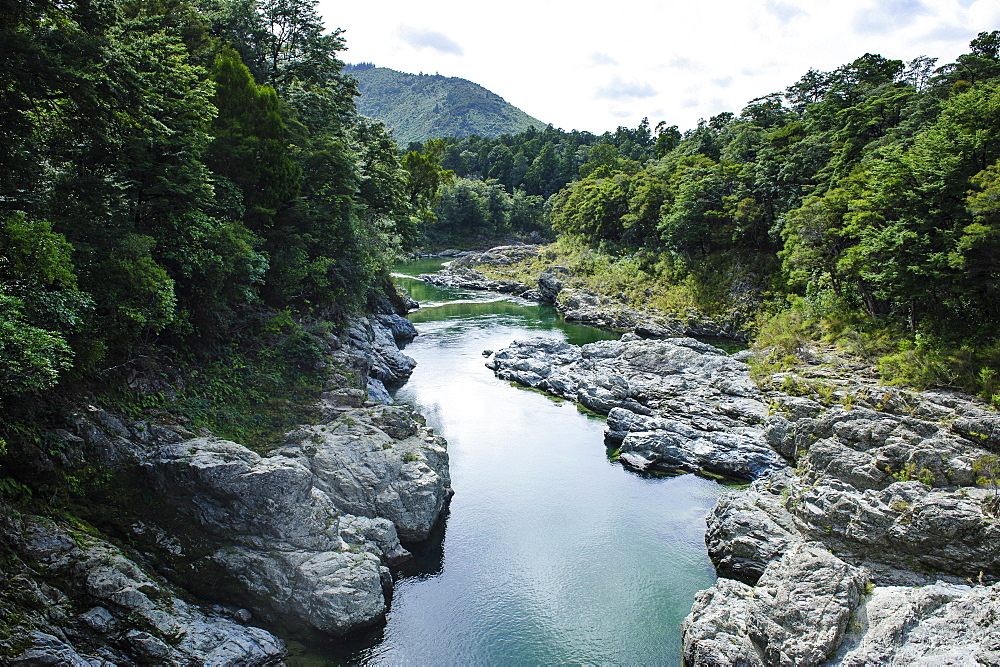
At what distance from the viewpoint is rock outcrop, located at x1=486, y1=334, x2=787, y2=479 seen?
21703mm

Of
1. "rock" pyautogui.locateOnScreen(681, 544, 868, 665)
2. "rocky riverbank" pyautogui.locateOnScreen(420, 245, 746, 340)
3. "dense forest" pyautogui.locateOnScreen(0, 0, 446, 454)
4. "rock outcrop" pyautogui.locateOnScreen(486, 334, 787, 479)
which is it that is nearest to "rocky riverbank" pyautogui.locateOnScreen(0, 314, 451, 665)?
"dense forest" pyautogui.locateOnScreen(0, 0, 446, 454)

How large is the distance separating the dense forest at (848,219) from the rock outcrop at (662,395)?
6.12 meters

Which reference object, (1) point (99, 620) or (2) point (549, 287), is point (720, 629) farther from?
(2) point (549, 287)

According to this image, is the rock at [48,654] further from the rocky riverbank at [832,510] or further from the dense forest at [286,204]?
the rocky riverbank at [832,510]

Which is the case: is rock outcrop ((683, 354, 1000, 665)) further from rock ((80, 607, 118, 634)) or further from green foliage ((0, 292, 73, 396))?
green foliage ((0, 292, 73, 396))

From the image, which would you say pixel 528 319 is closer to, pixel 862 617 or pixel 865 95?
pixel 865 95

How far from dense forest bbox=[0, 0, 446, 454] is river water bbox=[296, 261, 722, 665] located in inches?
315

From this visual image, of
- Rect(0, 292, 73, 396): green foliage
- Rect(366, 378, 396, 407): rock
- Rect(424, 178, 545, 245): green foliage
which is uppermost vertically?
Rect(424, 178, 545, 245): green foliage

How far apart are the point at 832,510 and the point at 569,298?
38370 millimetres

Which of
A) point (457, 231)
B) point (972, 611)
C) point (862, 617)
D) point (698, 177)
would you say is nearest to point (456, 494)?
point (862, 617)

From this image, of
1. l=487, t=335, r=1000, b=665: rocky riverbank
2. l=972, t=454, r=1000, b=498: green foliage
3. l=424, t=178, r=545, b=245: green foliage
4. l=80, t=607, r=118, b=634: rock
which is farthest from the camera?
l=424, t=178, r=545, b=245: green foliage

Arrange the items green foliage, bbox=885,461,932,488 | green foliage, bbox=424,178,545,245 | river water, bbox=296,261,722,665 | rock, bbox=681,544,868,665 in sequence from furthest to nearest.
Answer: green foliage, bbox=424,178,545,245 < green foliage, bbox=885,461,932,488 < river water, bbox=296,261,722,665 < rock, bbox=681,544,868,665

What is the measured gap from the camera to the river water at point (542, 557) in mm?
12844

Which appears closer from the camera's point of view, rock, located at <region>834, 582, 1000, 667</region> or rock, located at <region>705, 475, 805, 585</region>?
rock, located at <region>834, 582, 1000, 667</region>
